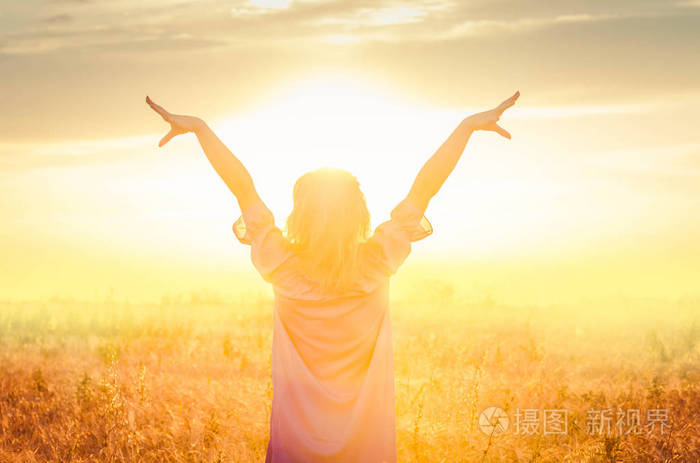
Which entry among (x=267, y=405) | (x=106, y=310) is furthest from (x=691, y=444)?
(x=106, y=310)

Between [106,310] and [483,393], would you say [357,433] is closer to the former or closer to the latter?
[483,393]

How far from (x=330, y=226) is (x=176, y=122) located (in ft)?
4.10

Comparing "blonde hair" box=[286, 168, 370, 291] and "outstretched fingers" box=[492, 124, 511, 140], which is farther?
"outstretched fingers" box=[492, 124, 511, 140]

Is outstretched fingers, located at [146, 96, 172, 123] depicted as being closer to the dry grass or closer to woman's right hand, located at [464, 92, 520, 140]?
woman's right hand, located at [464, 92, 520, 140]

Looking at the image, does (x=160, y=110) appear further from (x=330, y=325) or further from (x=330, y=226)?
(x=330, y=325)

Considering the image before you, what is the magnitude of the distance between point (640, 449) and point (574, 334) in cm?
752

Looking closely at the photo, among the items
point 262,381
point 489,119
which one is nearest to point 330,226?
point 489,119

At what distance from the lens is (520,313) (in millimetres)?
15797

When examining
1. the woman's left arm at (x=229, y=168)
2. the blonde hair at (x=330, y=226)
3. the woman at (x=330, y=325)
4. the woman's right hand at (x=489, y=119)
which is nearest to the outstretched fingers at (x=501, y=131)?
the woman's right hand at (x=489, y=119)

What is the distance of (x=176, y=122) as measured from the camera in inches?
Answer: 151

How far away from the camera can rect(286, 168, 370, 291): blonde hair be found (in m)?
3.16

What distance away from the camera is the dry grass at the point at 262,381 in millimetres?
5617

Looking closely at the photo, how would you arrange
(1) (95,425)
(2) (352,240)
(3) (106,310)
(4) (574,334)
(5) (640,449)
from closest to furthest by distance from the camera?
(2) (352,240)
(5) (640,449)
(1) (95,425)
(4) (574,334)
(3) (106,310)

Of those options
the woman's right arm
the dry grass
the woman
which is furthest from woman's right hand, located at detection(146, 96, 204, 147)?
the dry grass
